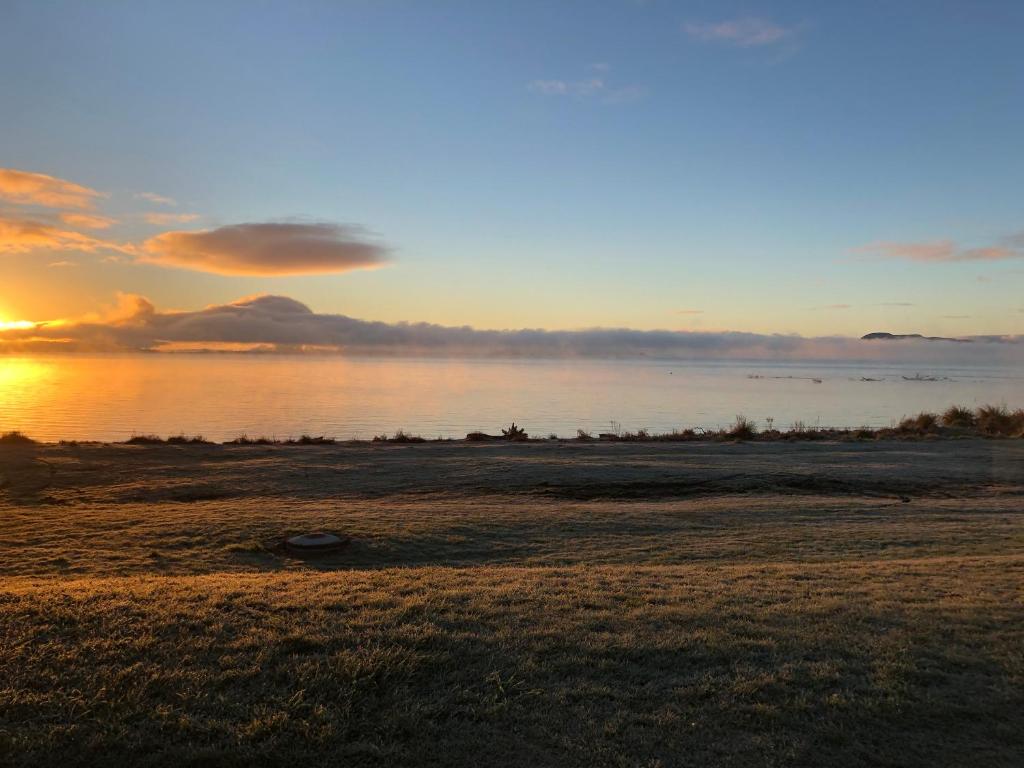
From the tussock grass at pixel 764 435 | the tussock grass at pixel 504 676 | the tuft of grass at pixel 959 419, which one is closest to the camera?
the tussock grass at pixel 504 676

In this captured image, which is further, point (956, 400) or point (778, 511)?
point (956, 400)

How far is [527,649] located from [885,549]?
7958 millimetres

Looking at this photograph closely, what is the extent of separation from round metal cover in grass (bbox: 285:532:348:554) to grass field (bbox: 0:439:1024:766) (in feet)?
1.51

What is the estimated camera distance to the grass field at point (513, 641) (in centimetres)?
462

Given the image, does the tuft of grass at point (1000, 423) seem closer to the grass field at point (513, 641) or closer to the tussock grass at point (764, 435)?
the tussock grass at point (764, 435)

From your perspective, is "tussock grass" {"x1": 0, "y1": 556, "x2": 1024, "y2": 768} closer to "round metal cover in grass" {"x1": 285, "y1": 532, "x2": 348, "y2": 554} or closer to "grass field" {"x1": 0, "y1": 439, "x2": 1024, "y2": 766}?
"grass field" {"x1": 0, "y1": 439, "x2": 1024, "y2": 766}

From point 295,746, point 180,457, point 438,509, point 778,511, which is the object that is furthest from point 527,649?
point 180,457

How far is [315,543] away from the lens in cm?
1119

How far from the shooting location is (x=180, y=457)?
2214cm

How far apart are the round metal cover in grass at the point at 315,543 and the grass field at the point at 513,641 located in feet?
1.51

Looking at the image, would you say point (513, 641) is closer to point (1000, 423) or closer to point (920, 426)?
point (920, 426)

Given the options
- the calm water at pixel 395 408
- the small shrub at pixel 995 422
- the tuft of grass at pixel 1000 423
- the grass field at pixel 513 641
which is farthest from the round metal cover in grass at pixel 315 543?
the small shrub at pixel 995 422

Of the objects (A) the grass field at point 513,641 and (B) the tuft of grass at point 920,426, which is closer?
(A) the grass field at point 513,641

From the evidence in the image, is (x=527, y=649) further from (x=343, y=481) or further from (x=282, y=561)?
(x=343, y=481)
